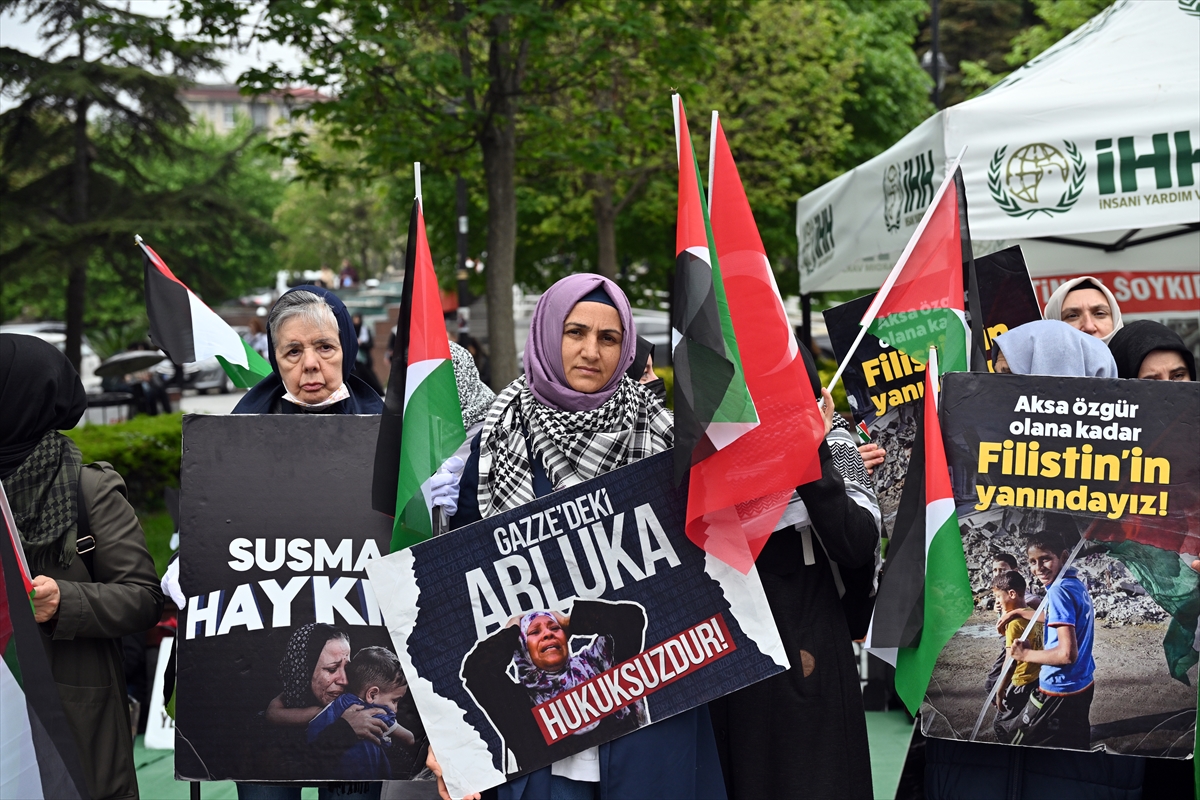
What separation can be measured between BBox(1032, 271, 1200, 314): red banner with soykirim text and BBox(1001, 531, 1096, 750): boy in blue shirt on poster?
529cm

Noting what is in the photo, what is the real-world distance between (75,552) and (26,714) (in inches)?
22.3

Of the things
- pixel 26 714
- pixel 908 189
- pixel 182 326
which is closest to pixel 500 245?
pixel 908 189

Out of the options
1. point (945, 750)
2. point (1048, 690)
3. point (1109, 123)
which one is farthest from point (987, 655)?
point (1109, 123)

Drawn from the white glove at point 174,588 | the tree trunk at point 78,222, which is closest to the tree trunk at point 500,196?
the white glove at point 174,588

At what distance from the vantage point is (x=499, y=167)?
1073cm

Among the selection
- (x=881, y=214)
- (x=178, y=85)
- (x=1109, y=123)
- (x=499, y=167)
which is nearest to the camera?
(x=1109, y=123)

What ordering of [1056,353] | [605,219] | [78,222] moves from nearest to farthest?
[1056,353], [78,222], [605,219]

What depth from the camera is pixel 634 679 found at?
105 inches

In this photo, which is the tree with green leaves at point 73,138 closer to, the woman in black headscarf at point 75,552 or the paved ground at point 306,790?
the paved ground at point 306,790

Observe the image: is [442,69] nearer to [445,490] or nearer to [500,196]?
[500,196]

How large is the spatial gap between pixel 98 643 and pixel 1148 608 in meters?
2.60

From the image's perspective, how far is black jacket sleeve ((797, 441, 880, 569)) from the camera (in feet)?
9.07

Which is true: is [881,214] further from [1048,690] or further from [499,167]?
[499,167]

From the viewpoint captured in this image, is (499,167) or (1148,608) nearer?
(1148,608)
